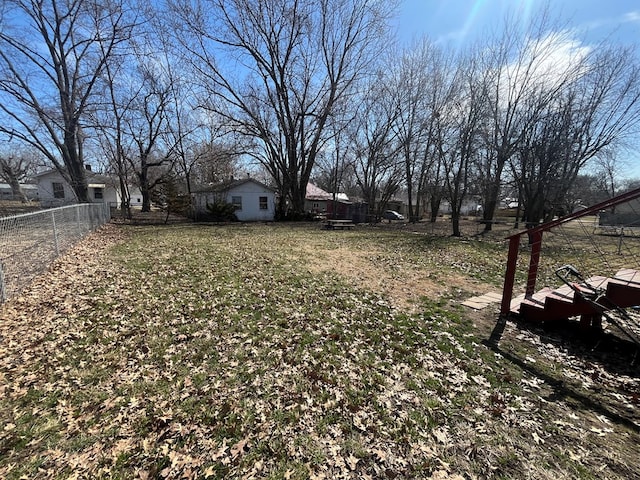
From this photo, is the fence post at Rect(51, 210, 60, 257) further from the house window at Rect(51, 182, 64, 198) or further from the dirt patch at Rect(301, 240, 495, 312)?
the house window at Rect(51, 182, 64, 198)

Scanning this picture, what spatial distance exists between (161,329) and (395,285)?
459 centimetres

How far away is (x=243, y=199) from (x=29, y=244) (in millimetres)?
19043

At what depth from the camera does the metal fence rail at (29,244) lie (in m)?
5.13

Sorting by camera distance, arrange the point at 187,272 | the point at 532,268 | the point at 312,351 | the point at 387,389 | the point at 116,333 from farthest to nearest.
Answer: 1. the point at 187,272
2. the point at 532,268
3. the point at 116,333
4. the point at 312,351
5. the point at 387,389

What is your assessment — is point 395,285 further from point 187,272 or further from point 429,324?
point 187,272

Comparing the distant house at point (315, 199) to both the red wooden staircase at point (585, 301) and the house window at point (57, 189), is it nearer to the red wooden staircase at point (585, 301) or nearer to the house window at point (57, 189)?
the house window at point (57, 189)

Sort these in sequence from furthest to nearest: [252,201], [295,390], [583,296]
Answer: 1. [252,201]
2. [583,296]
3. [295,390]

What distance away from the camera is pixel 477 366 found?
11.1ft

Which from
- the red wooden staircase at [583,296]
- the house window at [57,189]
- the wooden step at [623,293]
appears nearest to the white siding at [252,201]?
the red wooden staircase at [583,296]

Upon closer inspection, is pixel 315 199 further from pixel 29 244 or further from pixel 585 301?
pixel 585 301

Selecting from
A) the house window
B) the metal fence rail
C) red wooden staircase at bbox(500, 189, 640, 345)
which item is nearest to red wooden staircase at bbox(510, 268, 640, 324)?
red wooden staircase at bbox(500, 189, 640, 345)

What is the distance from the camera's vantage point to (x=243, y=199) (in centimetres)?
2502

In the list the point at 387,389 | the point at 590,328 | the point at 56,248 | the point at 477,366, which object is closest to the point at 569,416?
the point at 477,366

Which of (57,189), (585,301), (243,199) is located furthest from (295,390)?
(57,189)
